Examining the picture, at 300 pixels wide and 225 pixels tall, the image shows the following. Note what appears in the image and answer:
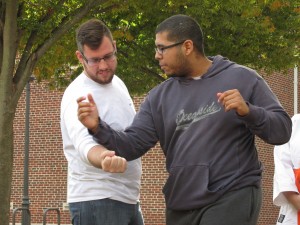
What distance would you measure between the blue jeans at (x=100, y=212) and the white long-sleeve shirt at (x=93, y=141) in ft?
0.10

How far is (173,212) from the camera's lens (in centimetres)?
464

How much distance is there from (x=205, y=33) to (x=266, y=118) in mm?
12382

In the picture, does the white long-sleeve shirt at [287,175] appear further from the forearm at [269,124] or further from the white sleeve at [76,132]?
the white sleeve at [76,132]

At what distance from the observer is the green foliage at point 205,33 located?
49.6 ft

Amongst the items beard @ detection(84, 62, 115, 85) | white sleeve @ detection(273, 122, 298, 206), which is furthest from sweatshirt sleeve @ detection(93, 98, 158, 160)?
white sleeve @ detection(273, 122, 298, 206)

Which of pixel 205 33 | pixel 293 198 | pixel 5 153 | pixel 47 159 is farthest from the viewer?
pixel 47 159

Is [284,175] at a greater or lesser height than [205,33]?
lesser

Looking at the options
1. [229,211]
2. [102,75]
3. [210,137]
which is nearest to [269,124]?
[210,137]

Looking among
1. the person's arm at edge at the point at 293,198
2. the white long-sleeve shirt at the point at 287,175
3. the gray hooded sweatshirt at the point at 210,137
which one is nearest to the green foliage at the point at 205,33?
the white long-sleeve shirt at the point at 287,175

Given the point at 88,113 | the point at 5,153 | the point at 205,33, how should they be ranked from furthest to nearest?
the point at 205,33
the point at 5,153
the point at 88,113

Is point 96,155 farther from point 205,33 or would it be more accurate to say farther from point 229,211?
point 205,33

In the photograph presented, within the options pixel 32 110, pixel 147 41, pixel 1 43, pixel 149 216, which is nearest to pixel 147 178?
pixel 149 216

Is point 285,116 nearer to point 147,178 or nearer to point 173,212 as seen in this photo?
point 173,212

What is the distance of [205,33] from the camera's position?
656 inches
